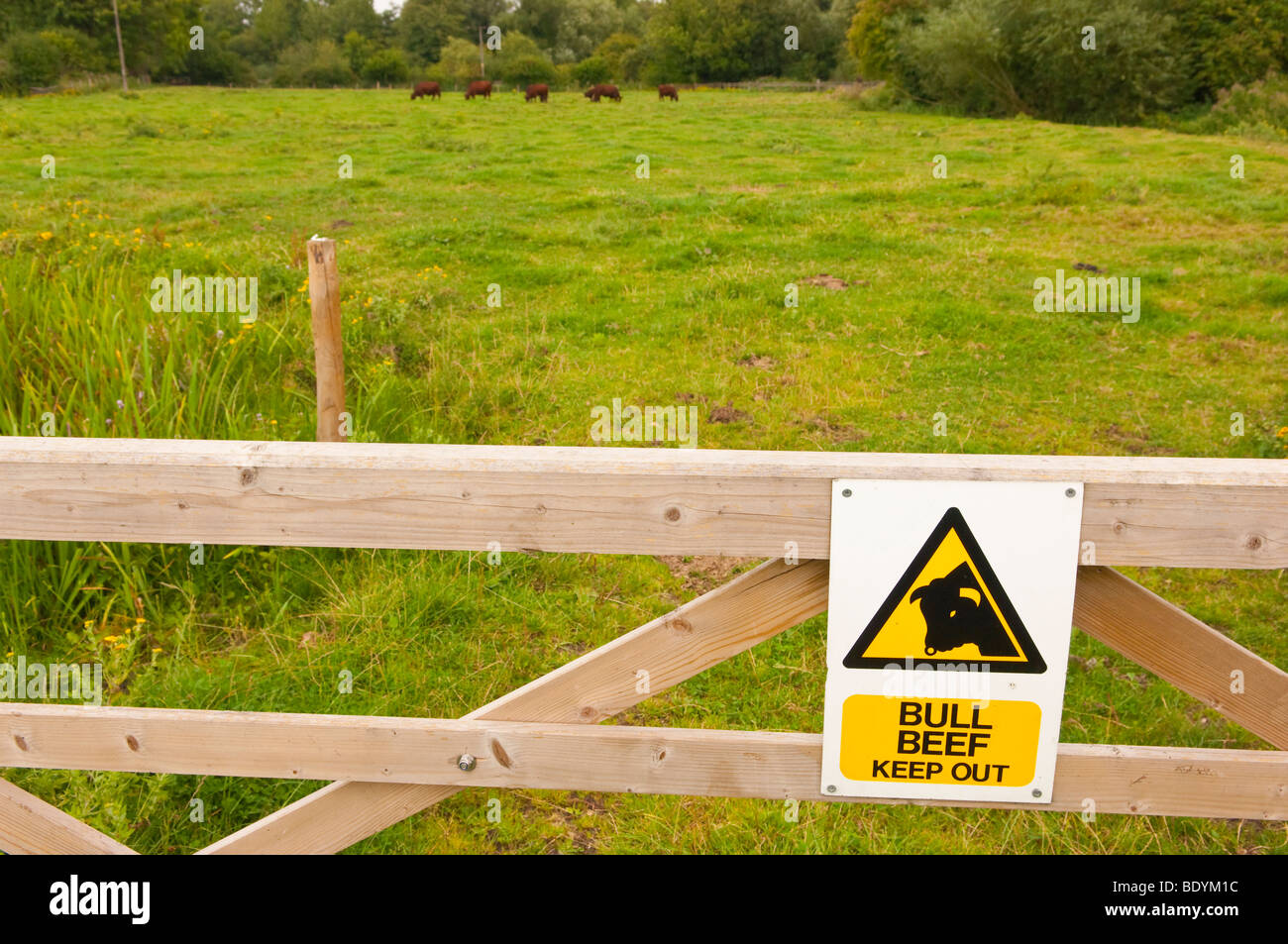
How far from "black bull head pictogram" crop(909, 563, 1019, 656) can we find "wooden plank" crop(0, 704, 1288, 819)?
371 millimetres

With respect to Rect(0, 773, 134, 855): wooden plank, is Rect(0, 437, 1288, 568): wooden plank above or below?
above

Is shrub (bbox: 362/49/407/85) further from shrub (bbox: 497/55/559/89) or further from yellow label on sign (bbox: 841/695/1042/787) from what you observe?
yellow label on sign (bbox: 841/695/1042/787)

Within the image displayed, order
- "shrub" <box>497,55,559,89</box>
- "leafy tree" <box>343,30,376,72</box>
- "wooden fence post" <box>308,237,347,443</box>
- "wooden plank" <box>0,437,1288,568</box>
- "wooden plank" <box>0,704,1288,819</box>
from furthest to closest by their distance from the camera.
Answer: "leafy tree" <box>343,30,376,72</box> → "shrub" <box>497,55,559,89</box> → "wooden fence post" <box>308,237,347,443</box> → "wooden plank" <box>0,704,1288,819</box> → "wooden plank" <box>0,437,1288,568</box>

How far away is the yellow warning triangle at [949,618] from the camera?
6.39 ft

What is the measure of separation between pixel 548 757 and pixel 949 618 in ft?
3.04

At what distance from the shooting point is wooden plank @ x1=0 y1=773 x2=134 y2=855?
245cm

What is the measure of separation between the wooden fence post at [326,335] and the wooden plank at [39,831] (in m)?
3.56

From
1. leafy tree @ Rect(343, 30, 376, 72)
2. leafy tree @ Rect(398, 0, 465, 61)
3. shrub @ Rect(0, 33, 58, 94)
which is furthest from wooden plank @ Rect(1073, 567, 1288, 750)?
leafy tree @ Rect(398, 0, 465, 61)

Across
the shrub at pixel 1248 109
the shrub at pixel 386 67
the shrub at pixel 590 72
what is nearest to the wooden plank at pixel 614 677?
the shrub at pixel 1248 109

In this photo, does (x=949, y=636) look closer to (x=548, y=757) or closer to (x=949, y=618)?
(x=949, y=618)

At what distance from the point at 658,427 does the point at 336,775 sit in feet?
16.9

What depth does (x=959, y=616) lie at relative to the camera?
1.99 meters

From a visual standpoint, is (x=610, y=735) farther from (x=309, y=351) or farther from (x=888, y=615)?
(x=309, y=351)
